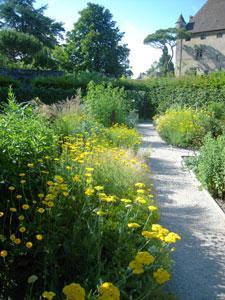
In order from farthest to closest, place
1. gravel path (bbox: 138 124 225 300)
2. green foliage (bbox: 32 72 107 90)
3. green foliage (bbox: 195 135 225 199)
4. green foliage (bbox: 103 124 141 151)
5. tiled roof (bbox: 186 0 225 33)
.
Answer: tiled roof (bbox: 186 0 225 33), green foliage (bbox: 32 72 107 90), green foliage (bbox: 103 124 141 151), green foliage (bbox: 195 135 225 199), gravel path (bbox: 138 124 225 300)

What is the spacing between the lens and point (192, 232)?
434cm

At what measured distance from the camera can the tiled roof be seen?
43.2m

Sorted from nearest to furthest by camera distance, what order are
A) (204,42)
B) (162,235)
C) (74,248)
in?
(162,235)
(74,248)
(204,42)

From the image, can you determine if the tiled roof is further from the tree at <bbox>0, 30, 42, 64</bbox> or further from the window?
the tree at <bbox>0, 30, 42, 64</bbox>

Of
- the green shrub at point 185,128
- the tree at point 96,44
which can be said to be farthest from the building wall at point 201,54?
the green shrub at point 185,128

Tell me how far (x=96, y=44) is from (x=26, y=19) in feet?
25.6

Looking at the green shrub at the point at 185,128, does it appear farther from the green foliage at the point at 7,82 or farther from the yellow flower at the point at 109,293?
the green foliage at the point at 7,82

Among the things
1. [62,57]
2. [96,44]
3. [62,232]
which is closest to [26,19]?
[62,57]

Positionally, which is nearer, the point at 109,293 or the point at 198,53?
the point at 109,293

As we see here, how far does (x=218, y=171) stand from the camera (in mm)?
5695

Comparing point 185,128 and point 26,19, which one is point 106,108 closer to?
point 185,128

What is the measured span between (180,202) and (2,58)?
28.9 meters

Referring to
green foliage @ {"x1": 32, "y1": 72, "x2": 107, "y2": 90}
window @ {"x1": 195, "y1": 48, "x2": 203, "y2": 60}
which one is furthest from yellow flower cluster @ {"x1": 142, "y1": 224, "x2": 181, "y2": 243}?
window @ {"x1": 195, "y1": 48, "x2": 203, "y2": 60}

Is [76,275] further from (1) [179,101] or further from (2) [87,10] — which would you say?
(2) [87,10]
